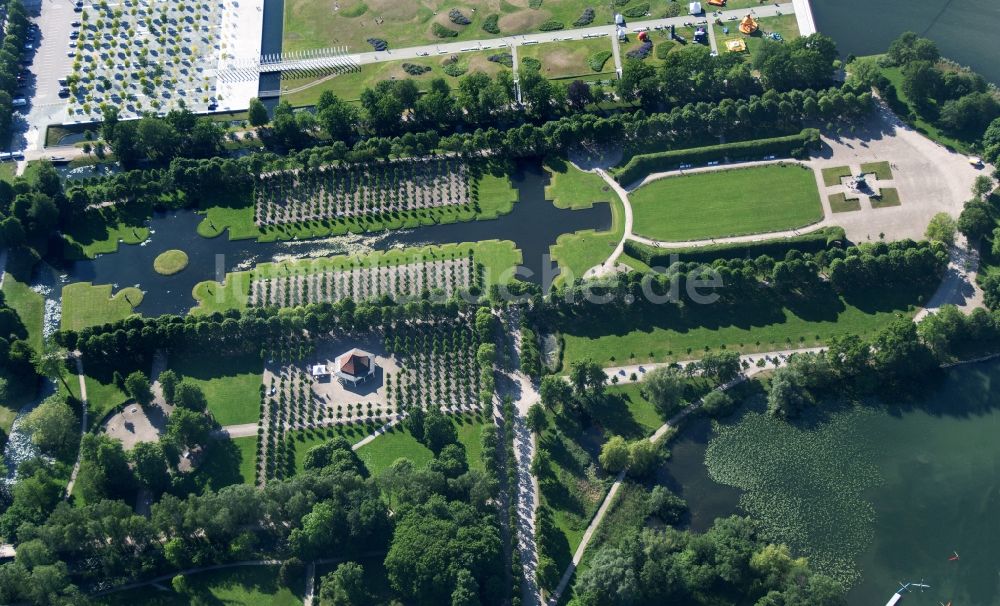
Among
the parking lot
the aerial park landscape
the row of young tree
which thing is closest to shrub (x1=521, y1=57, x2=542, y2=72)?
the aerial park landscape

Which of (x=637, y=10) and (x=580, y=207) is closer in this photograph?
(x=580, y=207)

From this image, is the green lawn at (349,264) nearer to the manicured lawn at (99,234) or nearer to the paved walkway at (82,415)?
the manicured lawn at (99,234)

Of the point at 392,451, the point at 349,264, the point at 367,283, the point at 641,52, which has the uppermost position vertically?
the point at 641,52

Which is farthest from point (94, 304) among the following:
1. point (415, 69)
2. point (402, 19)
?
point (402, 19)

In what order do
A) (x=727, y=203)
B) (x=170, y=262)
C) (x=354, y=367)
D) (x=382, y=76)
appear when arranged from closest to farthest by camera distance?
(x=354, y=367), (x=727, y=203), (x=170, y=262), (x=382, y=76)

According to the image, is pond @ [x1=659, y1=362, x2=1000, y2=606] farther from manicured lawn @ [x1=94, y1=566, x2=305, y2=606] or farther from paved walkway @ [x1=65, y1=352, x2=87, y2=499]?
paved walkway @ [x1=65, y1=352, x2=87, y2=499]

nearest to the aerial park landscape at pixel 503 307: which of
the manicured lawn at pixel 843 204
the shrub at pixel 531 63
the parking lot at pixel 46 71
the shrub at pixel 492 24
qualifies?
the manicured lawn at pixel 843 204

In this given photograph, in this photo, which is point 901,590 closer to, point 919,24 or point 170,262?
point 919,24
